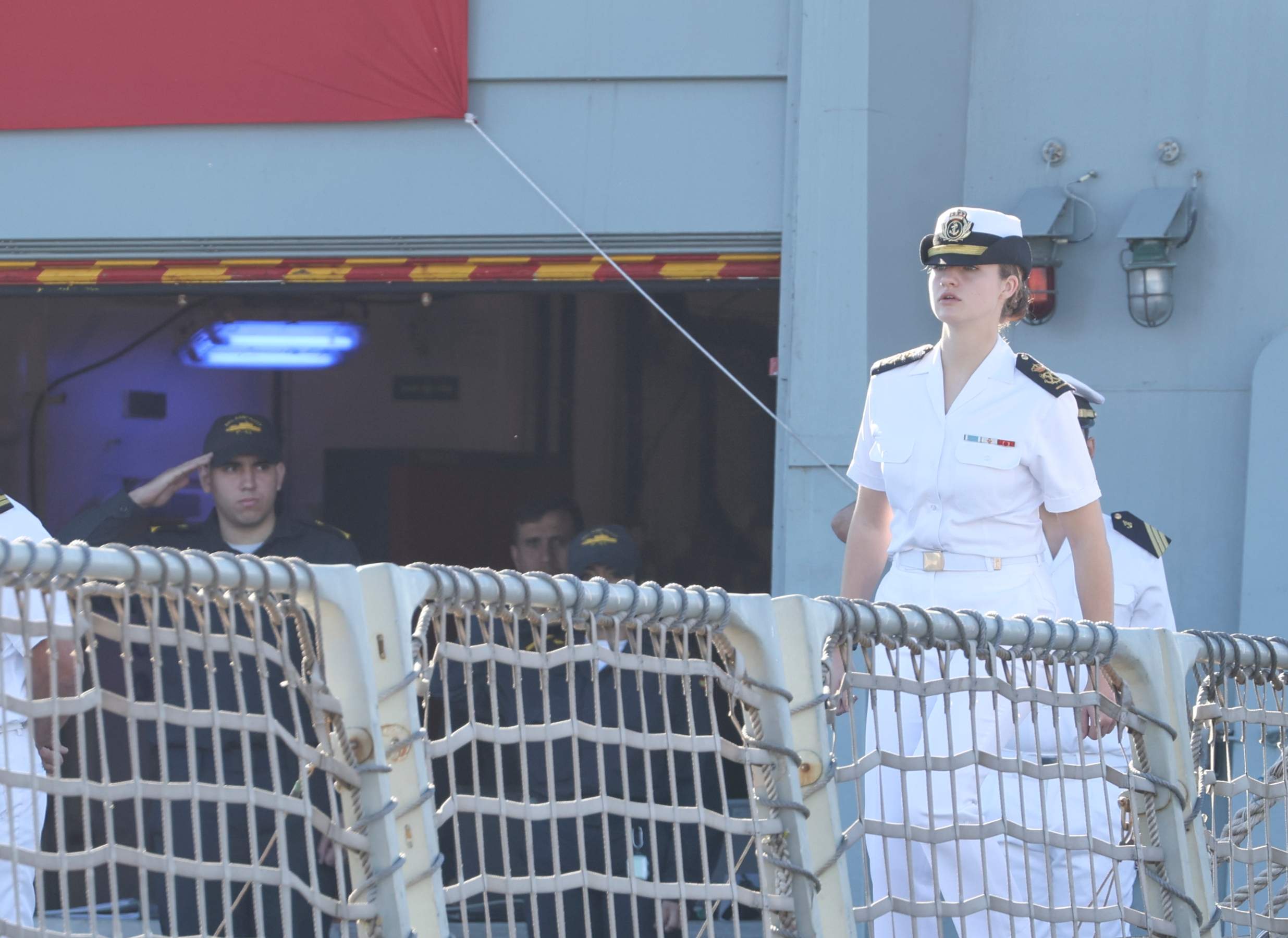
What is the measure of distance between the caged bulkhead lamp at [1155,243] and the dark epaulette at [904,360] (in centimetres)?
180

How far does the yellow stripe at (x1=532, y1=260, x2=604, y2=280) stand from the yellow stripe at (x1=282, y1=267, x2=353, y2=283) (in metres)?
0.76

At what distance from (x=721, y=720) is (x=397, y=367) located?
250 centimetres

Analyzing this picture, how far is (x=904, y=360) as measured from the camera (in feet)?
11.6

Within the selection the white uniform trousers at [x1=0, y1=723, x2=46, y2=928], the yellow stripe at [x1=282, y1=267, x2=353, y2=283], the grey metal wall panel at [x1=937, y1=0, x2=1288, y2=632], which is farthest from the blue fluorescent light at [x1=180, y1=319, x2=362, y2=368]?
the white uniform trousers at [x1=0, y1=723, x2=46, y2=928]

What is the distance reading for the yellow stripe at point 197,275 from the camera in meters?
5.80

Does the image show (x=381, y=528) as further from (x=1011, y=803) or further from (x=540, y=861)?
(x=1011, y=803)

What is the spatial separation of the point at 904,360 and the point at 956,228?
1.12 feet

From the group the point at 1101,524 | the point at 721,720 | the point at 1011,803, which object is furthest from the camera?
the point at 721,720

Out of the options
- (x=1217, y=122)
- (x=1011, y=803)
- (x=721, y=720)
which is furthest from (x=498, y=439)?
(x=1011, y=803)

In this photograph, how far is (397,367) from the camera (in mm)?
7617

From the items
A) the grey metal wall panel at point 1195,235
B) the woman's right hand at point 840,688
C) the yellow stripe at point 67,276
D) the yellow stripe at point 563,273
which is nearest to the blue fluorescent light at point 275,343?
the yellow stripe at point 67,276

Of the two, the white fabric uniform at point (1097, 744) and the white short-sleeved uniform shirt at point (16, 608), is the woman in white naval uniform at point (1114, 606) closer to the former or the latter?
the white fabric uniform at point (1097, 744)

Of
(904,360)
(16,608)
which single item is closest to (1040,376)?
(904,360)

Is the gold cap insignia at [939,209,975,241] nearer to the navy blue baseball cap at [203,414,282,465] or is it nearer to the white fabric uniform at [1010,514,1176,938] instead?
the white fabric uniform at [1010,514,1176,938]
